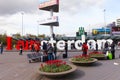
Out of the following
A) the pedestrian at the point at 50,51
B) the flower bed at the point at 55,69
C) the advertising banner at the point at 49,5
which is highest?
the advertising banner at the point at 49,5

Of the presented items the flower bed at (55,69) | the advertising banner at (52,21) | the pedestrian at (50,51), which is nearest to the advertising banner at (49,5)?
the advertising banner at (52,21)

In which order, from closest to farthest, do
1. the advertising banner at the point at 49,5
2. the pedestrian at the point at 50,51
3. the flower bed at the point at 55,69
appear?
the flower bed at the point at 55,69 → the pedestrian at the point at 50,51 → the advertising banner at the point at 49,5

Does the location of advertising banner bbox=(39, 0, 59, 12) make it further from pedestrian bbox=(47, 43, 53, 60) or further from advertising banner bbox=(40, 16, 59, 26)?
pedestrian bbox=(47, 43, 53, 60)

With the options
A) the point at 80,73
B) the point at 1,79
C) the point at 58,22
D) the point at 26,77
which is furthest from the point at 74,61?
the point at 58,22

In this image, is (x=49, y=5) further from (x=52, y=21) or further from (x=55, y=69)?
(x=55, y=69)

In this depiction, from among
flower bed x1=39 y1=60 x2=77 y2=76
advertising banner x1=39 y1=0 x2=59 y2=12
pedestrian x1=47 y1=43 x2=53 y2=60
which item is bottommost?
flower bed x1=39 y1=60 x2=77 y2=76

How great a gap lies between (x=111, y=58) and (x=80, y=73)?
772 cm

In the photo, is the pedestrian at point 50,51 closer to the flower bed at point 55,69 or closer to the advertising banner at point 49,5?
the flower bed at point 55,69

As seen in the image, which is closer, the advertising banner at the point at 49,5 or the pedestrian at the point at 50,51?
the pedestrian at the point at 50,51

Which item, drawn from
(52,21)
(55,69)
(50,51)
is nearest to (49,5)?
(52,21)

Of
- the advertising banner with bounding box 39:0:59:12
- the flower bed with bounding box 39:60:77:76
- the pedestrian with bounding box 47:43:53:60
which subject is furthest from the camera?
the advertising banner with bounding box 39:0:59:12

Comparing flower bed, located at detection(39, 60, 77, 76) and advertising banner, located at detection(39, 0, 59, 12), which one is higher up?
advertising banner, located at detection(39, 0, 59, 12)

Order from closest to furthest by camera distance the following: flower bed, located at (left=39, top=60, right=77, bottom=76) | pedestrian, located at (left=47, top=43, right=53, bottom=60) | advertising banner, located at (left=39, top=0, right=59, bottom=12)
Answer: flower bed, located at (left=39, top=60, right=77, bottom=76), pedestrian, located at (left=47, top=43, right=53, bottom=60), advertising banner, located at (left=39, top=0, right=59, bottom=12)

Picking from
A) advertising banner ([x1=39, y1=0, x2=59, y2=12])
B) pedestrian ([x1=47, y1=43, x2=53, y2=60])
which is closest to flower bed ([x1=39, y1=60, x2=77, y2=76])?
pedestrian ([x1=47, y1=43, x2=53, y2=60])
